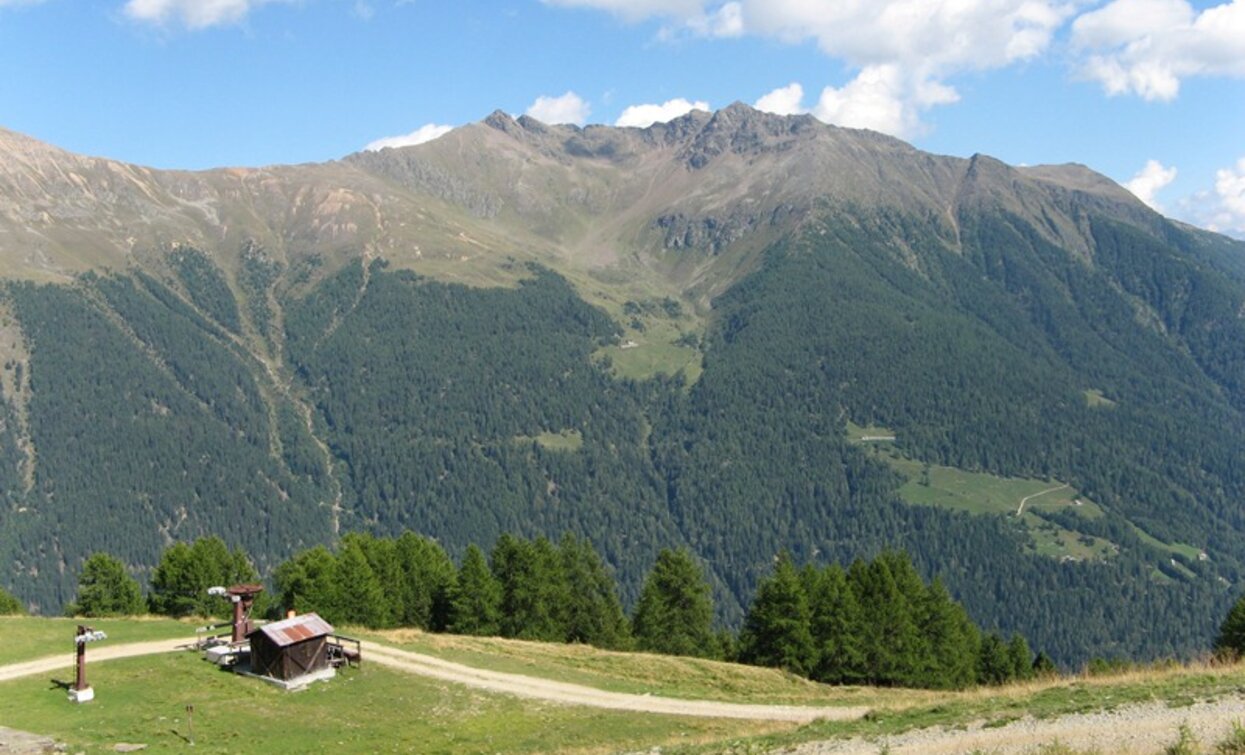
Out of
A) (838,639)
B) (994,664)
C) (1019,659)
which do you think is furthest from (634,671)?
(1019,659)

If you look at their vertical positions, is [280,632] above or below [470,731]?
above

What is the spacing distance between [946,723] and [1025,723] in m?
2.52

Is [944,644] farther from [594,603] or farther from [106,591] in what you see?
[106,591]

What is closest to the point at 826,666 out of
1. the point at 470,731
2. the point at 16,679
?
the point at 470,731

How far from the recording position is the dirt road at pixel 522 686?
4359 cm

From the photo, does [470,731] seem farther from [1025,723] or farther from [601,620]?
[601,620]

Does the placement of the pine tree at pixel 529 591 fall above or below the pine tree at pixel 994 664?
above

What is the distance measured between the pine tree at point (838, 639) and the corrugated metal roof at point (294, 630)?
119 feet

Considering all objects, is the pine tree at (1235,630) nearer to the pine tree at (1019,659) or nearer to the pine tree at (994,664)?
the pine tree at (1019,659)

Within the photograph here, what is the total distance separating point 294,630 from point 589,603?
41546mm

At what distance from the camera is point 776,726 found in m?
39.3

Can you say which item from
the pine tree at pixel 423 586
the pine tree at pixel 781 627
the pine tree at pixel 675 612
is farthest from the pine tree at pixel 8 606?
the pine tree at pixel 781 627

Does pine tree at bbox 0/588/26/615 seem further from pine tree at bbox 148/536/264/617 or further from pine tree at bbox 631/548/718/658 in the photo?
pine tree at bbox 631/548/718/658

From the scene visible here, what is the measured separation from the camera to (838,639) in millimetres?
67000
